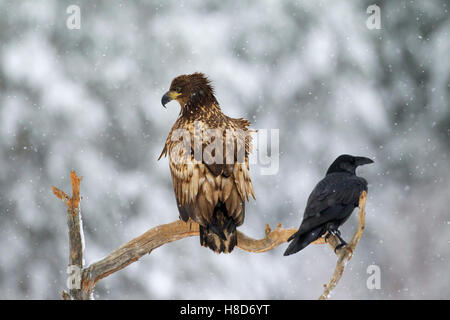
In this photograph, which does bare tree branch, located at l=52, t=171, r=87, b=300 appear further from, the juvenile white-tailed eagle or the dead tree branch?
the juvenile white-tailed eagle

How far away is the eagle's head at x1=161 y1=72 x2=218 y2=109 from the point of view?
5277 mm

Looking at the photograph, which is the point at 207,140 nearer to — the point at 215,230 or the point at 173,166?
the point at 173,166

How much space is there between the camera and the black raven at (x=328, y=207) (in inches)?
172

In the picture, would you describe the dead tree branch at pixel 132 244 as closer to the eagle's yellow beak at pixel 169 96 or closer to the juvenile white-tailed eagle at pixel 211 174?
the juvenile white-tailed eagle at pixel 211 174

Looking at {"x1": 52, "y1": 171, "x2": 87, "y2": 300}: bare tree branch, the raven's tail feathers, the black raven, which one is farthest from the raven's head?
{"x1": 52, "y1": 171, "x2": 87, "y2": 300}: bare tree branch

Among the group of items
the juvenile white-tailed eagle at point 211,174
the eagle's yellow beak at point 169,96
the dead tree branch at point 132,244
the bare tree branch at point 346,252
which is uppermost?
the eagle's yellow beak at point 169,96

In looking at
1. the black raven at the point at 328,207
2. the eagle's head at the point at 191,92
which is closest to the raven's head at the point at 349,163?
the black raven at the point at 328,207

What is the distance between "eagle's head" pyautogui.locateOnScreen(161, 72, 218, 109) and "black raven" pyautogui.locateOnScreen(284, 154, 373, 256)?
4.68 feet

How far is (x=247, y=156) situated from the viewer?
16.3 feet

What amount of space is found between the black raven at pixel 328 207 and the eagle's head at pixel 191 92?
1425 millimetres

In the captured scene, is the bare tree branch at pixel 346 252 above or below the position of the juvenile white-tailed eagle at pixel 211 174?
below

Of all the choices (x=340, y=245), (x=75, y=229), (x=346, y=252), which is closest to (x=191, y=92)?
(x=75, y=229)

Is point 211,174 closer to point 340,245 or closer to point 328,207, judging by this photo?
point 328,207
